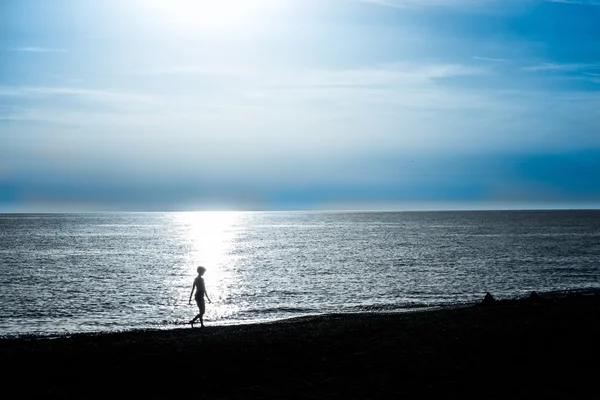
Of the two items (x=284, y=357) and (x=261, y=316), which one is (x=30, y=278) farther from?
(x=284, y=357)

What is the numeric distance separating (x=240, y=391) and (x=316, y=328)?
9.25 metres

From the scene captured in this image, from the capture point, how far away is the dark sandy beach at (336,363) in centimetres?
1363

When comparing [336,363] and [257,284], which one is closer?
[336,363]

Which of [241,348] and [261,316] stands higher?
[241,348]

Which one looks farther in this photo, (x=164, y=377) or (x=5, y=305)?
(x=5, y=305)

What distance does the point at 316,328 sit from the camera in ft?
74.3

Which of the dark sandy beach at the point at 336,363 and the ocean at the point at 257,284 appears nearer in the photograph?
the dark sandy beach at the point at 336,363

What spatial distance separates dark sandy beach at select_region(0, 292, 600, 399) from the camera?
13633mm

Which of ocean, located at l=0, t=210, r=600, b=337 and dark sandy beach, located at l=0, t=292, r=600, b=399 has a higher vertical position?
dark sandy beach, located at l=0, t=292, r=600, b=399

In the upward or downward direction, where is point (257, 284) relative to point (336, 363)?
downward

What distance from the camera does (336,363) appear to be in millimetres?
15992

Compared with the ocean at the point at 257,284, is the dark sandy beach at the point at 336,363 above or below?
above

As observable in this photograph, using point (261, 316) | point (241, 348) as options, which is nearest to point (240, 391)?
point (241, 348)

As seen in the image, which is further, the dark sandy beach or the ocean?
the ocean
